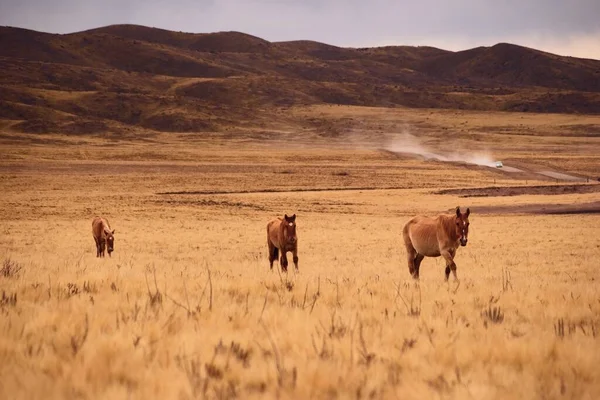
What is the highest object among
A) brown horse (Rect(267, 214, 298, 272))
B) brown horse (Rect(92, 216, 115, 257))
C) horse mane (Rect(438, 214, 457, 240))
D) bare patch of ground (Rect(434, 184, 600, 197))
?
horse mane (Rect(438, 214, 457, 240))

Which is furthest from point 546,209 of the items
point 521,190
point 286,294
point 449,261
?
point 286,294

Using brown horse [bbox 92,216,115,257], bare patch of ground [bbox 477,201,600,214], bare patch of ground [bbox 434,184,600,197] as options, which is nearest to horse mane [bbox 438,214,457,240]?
brown horse [bbox 92,216,115,257]

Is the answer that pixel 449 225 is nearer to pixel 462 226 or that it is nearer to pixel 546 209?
pixel 462 226

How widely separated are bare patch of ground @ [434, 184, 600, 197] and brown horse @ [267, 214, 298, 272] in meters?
33.5

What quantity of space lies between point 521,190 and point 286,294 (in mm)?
47021

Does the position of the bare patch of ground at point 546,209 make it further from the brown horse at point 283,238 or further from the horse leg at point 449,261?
the horse leg at point 449,261

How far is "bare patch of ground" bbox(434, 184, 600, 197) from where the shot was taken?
1980 inches

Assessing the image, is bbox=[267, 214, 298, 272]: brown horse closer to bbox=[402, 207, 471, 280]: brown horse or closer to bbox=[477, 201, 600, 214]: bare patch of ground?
bbox=[402, 207, 471, 280]: brown horse

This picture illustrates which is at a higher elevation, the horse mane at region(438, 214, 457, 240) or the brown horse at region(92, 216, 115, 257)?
the horse mane at region(438, 214, 457, 240)

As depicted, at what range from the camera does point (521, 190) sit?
52.0 metres


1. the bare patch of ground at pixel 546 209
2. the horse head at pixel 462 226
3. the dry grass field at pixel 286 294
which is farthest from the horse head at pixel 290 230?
the bare patch of ground at pixel 546 209

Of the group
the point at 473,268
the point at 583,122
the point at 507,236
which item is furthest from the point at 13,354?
the point at 583,122

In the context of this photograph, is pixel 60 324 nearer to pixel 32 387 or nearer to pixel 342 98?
pixel 32 387

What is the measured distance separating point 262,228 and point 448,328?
27473 mm
